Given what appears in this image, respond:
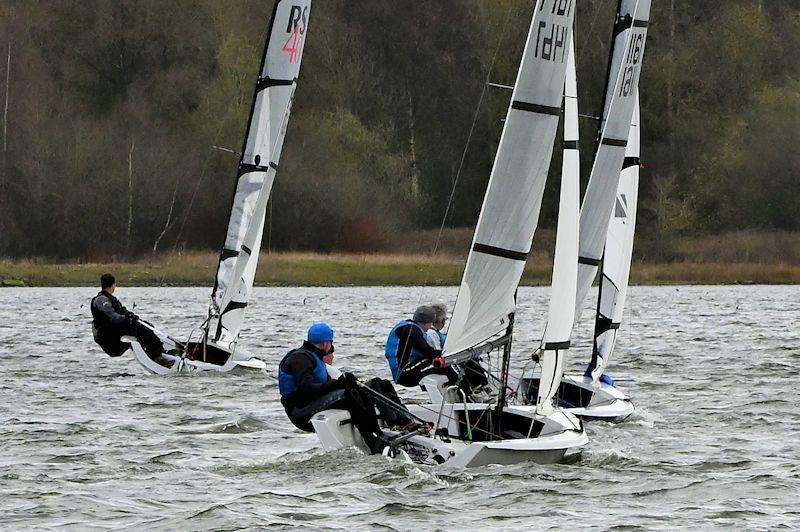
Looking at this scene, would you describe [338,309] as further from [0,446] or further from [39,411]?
[0,446]

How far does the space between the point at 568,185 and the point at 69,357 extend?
12089 mm

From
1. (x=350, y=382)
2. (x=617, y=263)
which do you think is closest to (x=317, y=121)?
(x=617, y=263)

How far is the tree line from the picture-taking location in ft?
147

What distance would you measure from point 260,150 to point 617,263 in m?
5.71

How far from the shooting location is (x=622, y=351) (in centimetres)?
2389

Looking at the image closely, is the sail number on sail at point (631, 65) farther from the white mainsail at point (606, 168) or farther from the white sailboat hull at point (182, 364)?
the white sailboat hull at point (182, 364)

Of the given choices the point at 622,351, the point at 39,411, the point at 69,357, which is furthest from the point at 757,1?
the point at 39,411

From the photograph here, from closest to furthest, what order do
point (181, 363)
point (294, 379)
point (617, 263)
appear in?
point (294, 379) → point (617, 263) → point (181, 363)

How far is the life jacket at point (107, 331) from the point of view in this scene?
17.7m

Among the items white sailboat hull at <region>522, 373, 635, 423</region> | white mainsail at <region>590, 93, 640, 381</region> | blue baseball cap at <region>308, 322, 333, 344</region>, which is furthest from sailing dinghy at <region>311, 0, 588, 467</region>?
white mainsail at <region>590, 93, 640, 381</region>

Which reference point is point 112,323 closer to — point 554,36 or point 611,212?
point 611,212

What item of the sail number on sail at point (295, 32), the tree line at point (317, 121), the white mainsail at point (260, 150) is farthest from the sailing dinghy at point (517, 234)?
the tree line at point (317, 121)

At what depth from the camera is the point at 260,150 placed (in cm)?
1969

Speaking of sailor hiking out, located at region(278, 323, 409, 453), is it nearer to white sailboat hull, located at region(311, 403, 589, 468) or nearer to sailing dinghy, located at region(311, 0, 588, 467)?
white sailboat hull, located at region(311, 403, 589, 468)
